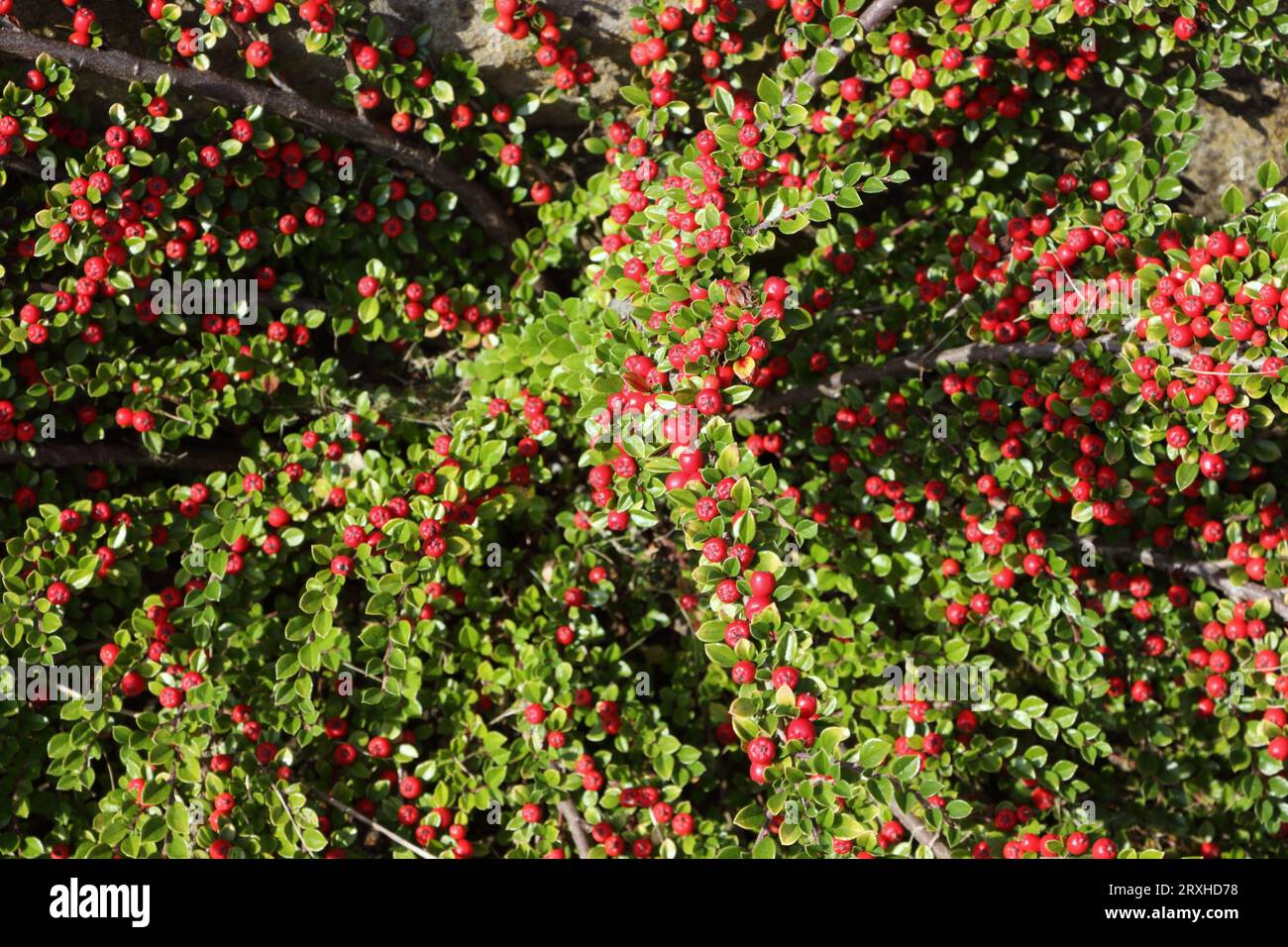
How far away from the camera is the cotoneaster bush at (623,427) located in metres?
3.37

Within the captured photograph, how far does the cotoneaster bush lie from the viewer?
3.37 meters

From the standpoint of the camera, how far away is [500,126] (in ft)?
14.0

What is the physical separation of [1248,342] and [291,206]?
3.31 metres

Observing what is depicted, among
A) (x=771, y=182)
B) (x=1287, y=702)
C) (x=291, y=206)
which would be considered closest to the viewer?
(x=771, y=182)

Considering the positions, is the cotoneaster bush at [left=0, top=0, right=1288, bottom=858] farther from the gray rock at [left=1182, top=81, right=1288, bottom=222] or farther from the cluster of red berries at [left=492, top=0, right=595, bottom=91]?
the gray rock at [left=1182, top=81, right=1288, bottom=222]

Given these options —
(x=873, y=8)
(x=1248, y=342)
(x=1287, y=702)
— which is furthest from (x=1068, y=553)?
(x=873, y=8)

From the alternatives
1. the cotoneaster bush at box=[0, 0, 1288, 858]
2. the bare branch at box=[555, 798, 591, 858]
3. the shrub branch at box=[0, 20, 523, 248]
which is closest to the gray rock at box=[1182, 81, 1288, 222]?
the cotoneaster bush at box=[0, 0, 1288, 858]

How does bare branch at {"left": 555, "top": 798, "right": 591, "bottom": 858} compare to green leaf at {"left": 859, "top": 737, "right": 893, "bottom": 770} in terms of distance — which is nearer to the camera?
green leaf at {"left": 859, "top": 737, "right": 893, "bottom": 770}

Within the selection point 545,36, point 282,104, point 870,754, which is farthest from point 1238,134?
point 282,104

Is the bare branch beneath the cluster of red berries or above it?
beneath

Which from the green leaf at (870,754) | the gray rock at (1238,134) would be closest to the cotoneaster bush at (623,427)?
the green leaf at (870,754)

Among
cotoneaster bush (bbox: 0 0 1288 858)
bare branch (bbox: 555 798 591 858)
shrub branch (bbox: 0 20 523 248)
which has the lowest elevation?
bare branch (bbox: 555 798 591 858)

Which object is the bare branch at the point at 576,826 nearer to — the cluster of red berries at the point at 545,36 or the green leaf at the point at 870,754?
the green leaf at the point at 870,754

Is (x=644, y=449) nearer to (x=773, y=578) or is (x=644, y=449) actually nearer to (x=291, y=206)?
(x=773, y=578)
